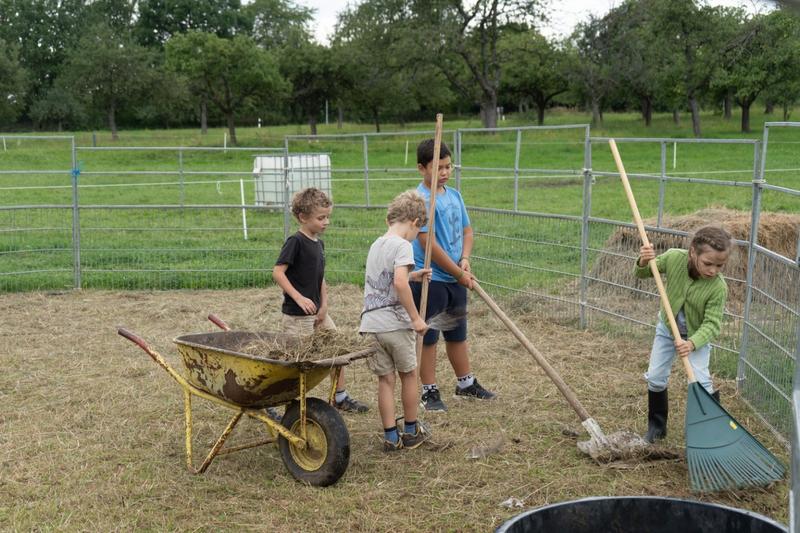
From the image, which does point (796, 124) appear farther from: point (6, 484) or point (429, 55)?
point (429, 55)

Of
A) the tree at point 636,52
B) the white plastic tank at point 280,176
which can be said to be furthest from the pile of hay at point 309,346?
the tree at point 636,52

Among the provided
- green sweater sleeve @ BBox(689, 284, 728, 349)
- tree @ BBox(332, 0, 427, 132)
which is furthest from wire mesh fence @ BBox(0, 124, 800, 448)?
tree @ BBox(332, 0, 427, 132)

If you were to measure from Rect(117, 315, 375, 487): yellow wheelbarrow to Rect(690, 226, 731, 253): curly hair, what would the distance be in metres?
1.72

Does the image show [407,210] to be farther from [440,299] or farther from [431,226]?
[440,299]

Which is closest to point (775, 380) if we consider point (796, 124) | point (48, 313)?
point (796, 124)

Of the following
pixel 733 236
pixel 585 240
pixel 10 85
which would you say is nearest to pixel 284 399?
pixel 585 240

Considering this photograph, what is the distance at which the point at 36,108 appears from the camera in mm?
52219

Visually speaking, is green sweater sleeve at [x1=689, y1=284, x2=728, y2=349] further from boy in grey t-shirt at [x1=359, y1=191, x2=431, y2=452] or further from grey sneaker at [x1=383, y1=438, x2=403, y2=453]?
grey sneaker at [x1=383, y1=438, x2=403, y2=453]

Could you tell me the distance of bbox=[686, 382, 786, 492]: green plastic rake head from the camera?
4227 millimetres

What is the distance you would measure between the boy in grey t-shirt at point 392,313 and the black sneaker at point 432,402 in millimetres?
781

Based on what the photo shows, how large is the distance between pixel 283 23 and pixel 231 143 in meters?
38.5

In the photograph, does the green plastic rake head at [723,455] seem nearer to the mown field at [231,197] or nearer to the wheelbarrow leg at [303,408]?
the wheelbarrow leg at [303,408]

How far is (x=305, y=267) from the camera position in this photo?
5.35 m

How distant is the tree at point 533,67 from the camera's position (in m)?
39.9
